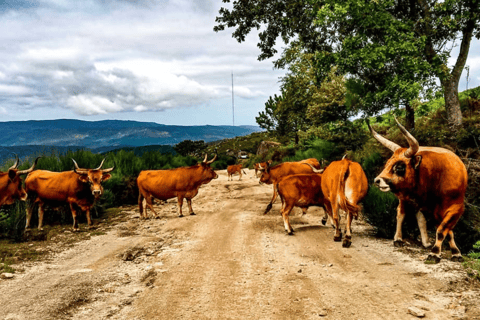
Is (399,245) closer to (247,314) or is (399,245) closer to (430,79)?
(247,314)

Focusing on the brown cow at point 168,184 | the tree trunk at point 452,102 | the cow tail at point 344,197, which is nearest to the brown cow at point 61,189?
the brown cow at point 168,184

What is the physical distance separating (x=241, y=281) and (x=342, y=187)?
2.55m

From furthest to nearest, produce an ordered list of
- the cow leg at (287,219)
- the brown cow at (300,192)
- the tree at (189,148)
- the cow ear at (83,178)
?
the tree at (189,148) → the cow ear at (83,178) → the brown cow at (300,192) → the cow leg at (287,219)

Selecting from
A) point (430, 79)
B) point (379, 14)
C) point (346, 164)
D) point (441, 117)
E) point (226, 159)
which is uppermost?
point (379, 14)

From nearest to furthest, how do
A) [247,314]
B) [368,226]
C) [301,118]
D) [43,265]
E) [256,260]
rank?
[247,314] → [256,260] → [43,265] → [368,226] → [301,118]

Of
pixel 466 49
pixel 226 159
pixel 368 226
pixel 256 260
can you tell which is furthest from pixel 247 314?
pixel 226 159

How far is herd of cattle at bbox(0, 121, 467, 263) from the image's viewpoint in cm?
446

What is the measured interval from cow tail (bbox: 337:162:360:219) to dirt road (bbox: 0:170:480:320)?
0.69 metres

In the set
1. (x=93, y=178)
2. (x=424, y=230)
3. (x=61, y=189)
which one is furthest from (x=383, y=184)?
(x=61, y=189)

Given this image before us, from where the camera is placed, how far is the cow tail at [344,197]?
543cm

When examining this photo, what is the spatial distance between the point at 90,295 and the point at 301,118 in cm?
2773

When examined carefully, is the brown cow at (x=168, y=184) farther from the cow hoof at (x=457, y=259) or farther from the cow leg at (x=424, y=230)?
the cow hoof at (x=457, y=259)

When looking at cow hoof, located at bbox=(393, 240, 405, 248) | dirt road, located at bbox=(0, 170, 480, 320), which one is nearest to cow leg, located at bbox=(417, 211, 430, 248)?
dirt road, located at bbox=(0, 170, 480, 320)

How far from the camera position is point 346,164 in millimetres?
5734
